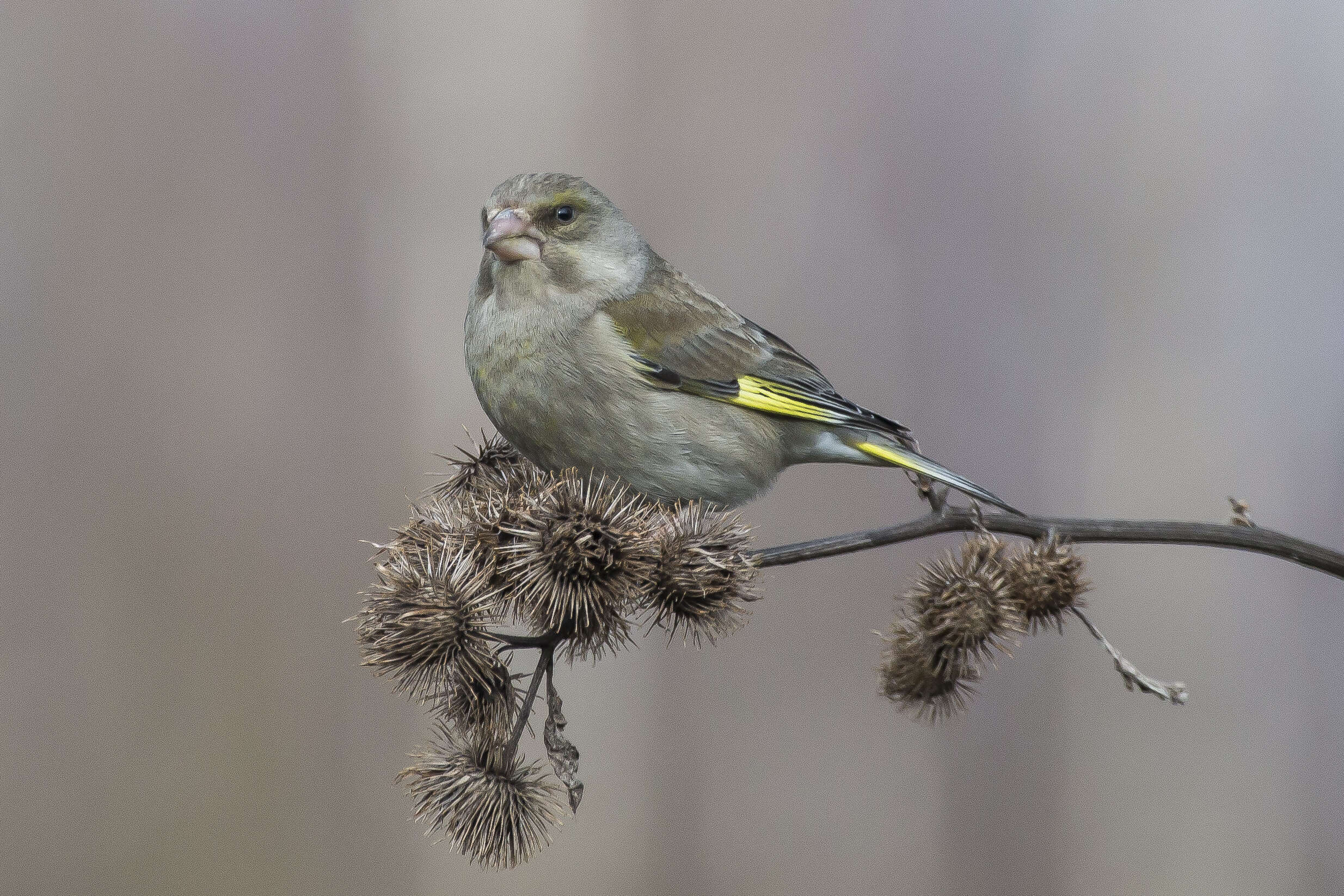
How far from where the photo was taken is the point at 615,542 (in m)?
1.53

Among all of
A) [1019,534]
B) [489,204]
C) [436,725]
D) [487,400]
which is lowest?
[436,725]

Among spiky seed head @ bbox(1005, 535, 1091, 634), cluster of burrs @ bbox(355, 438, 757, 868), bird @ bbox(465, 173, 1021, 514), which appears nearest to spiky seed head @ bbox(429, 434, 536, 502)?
bird @ bbox(465, 173, 1021, 514)

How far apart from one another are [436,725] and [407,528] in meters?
0.32

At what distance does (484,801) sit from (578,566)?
360 mm

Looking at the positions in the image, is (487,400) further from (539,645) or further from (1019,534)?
(1019,534)

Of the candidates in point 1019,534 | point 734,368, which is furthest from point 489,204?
point 1019,534

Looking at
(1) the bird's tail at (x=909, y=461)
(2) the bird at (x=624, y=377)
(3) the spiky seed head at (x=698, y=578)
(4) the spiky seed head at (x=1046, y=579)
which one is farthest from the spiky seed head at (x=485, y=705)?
(1) the bird's tail at (x=909, y=461)

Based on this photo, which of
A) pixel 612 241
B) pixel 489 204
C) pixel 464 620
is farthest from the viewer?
pixel 612 241

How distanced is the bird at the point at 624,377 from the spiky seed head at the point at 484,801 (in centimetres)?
71

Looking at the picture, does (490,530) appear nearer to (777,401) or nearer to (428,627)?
(428,627)

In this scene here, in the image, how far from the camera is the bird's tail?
2.09 m

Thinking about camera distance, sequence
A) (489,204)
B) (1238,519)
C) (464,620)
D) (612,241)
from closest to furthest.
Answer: (464,620) < (1238,519) < (489,204) < (612,241)

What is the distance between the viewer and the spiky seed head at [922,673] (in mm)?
1598

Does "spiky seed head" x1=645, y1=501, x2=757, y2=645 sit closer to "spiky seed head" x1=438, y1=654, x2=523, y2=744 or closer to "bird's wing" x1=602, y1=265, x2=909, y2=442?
"spiky seed head" x1=438, y1=654, x2=523, y2=744
